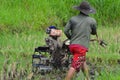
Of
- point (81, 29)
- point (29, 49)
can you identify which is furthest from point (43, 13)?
point (81, 29)

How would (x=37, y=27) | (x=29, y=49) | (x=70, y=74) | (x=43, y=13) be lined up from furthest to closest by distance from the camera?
(x=43, y=13) < (x=37, y=27) < (x=29, y=49) < (x=70, y=74)

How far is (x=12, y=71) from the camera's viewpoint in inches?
263

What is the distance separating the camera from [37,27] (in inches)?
424

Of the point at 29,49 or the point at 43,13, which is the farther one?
the point at 43,13

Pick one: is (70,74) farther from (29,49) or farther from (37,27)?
(37,27)

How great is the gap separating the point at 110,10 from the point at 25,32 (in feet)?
8.58

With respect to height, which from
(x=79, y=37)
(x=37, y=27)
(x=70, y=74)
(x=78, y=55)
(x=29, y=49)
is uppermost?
(x=79, y=37)

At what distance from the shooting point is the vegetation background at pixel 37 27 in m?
8.09

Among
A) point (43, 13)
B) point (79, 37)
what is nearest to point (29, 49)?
point (79, 37)

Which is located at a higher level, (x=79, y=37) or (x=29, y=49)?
(x=79, y=37)

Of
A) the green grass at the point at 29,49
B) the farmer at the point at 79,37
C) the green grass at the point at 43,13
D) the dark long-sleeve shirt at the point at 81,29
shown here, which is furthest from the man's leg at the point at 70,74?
the green grass at the point at 43,13

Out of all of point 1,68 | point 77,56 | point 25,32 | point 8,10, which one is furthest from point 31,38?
point 77,56

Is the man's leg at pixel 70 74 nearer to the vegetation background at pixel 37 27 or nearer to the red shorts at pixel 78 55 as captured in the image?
the red shorts at pixel 78 55

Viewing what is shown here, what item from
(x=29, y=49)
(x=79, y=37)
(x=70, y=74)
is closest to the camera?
(x=70, y=74)
